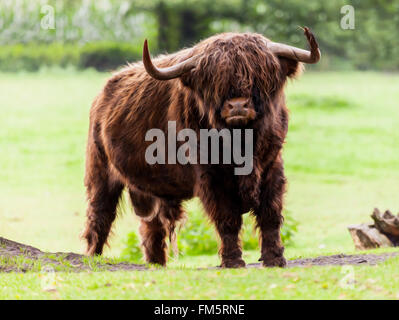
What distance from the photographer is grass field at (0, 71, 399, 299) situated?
5.53 m

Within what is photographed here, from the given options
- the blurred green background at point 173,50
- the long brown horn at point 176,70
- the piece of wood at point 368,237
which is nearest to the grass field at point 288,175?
the blurred green background at point 173,50

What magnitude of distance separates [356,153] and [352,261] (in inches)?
561

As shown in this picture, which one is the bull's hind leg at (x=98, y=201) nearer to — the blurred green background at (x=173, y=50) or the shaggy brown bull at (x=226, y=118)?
the shaggy brown bull at (x=226, y=118)

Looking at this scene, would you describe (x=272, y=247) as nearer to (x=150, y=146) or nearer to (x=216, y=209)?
(x=216, y=209)

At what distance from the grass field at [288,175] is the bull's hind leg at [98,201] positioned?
11.8 inches

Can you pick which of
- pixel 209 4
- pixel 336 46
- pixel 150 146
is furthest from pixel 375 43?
pixel 150 146

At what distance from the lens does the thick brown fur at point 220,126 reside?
6.25 m

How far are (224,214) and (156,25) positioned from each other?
21.9m

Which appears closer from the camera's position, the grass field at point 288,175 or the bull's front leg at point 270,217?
the grass field at point 288,175

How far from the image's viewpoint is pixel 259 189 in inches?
256

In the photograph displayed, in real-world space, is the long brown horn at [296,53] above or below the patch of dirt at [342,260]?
above

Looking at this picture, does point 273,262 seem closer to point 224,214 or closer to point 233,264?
point 233,264

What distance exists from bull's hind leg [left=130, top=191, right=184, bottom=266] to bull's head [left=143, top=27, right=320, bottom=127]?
203 centimetres

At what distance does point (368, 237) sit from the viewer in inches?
353
